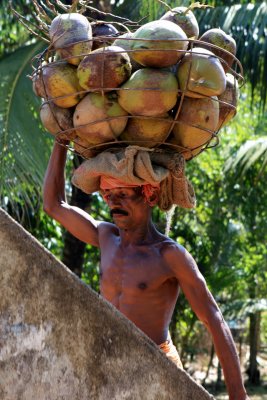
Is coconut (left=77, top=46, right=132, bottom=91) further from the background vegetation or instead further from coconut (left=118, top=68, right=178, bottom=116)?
the background vegetation

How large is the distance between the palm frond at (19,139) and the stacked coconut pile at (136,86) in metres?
2.66

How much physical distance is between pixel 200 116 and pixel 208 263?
7107 mm

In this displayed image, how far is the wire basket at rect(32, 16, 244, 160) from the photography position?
2.97 m

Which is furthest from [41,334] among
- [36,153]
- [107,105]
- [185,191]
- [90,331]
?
[36,153]

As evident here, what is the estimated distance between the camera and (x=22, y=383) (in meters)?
2.19

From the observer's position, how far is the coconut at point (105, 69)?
9.77 ft

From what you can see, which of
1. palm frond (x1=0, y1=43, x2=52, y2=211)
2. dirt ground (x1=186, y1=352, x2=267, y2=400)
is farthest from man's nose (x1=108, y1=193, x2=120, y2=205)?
dirt ground (x1=186, y1=352, x2=267, y2=400)

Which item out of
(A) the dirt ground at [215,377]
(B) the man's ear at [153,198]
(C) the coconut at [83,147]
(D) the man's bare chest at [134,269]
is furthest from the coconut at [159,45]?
(A) the dirt ground at [215,377]

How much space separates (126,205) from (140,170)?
1.06 feet

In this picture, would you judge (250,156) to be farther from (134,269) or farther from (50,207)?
(134,269)

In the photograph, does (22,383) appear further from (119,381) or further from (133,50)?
(133,50)

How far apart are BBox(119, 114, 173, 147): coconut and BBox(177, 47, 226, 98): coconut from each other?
0.14 meters

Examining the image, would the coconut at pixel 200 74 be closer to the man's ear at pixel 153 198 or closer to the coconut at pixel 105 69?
the coconut at pixel 105 69

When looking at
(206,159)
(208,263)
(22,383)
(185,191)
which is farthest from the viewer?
(206,159)
